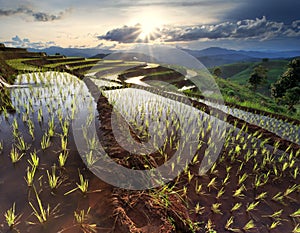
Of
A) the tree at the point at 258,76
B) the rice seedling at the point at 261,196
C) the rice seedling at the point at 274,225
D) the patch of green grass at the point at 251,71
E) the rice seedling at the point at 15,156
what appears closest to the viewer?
the rice seedling at the point at 274,225

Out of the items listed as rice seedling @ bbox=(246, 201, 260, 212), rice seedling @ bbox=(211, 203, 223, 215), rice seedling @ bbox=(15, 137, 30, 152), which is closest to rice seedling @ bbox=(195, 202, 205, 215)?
rice seedling @ bbox=(211, 203, 223, 215)

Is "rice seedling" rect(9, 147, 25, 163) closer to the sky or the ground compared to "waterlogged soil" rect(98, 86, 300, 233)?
closer to the sky

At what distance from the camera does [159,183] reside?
3.15 meters

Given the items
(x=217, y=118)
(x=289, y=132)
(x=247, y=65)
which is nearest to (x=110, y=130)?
(x=217, y=118)

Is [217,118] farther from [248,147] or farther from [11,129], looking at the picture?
[11,129]

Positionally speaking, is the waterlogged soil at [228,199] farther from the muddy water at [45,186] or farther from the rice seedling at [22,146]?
the rice seedling at [22,146]

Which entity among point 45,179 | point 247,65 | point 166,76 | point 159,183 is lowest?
point 247,65

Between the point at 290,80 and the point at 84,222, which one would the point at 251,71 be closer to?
the point at 290,80

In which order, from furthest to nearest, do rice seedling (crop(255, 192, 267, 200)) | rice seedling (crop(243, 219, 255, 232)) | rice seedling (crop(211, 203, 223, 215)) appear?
rice seedling (crop(255, 192, 267, 200)) < rice seedling (crop(211, 203, 223, 215)) < rice seedling (crop(243, 219, 255, 232))

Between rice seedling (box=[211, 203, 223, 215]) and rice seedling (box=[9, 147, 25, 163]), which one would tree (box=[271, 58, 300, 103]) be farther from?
rice seedling (box=[9, 147, 25, 163])

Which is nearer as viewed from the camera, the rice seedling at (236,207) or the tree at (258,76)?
the rice seedling at (236,207)

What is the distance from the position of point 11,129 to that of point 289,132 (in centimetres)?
861

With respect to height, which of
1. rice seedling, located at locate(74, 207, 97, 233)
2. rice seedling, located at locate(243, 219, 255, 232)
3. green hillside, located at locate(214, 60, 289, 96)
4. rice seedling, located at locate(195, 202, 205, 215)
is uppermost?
rice seedling, located at locate(74, 207, 97, 233)

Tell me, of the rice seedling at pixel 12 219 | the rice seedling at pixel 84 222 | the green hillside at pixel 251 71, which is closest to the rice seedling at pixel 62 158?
the rice seedling at pixel 12 219
